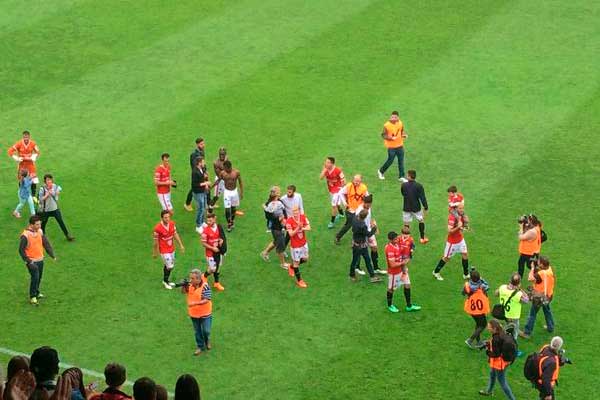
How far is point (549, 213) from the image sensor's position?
84.9ft

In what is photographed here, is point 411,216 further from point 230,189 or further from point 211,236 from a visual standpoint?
point 211,236

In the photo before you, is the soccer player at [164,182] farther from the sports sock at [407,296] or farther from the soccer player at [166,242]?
the sports sock at [407,296]

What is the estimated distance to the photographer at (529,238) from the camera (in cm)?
2255

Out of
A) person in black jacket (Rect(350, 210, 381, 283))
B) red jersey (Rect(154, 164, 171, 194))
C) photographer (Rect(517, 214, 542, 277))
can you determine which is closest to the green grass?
person in black jacket (Rect(350, 210, 381, 283))

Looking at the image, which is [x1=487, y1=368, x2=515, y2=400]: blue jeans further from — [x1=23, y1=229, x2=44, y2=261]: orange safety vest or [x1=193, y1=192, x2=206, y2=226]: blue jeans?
[x1=23, y1=229, x2=44, y2=261]: orange safety vest

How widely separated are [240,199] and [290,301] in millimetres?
4435

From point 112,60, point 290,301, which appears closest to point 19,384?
point 290,301

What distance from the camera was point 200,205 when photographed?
2548cm

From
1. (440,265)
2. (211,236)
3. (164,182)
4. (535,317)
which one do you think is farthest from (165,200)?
(535,317)

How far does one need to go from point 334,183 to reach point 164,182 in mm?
3927

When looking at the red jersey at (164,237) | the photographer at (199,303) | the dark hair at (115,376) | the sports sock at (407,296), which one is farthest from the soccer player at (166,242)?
the dark hair at (115,376)

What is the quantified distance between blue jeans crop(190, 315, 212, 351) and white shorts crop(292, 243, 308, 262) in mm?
3217

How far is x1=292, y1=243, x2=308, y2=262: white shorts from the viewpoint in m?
23.1

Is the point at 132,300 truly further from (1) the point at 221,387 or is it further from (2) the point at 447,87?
(2) the point at 447,87
